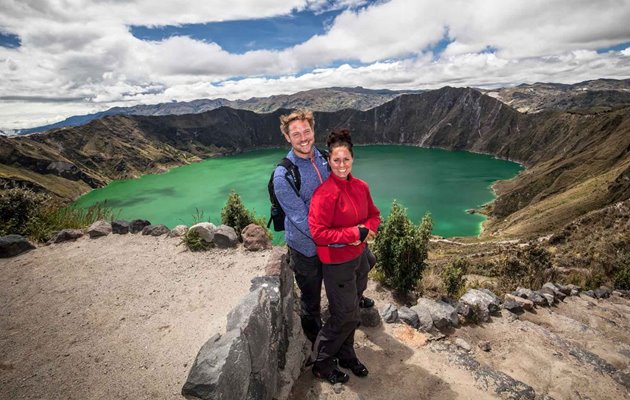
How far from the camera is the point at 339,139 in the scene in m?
5.65

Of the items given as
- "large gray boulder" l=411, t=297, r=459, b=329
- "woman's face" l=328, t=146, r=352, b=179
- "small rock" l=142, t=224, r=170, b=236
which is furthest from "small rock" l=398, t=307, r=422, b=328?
"small rock" l=142, t=224, r=170, b=236

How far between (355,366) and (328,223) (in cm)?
337

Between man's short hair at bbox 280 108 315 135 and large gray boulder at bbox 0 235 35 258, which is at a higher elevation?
man's short hair at bbox 280 108 315 135

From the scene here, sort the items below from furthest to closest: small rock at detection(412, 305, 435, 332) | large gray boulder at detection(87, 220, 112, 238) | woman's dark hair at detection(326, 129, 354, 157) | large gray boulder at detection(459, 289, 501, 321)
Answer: large gray boulder at detection(87, 220, 112, 238), large gray boulder at detection(459, 289, 501, 321), small rock at detection(412, 305, 435, 332), woman's dark hair at detection(326, 129, 354, 157)

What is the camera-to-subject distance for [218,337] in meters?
4.74

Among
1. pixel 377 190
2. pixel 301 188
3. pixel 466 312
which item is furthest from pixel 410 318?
pixel 377 190

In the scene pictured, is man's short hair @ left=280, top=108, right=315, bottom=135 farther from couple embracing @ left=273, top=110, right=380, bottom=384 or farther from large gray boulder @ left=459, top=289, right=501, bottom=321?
large gray boulder @ left=459, top=289, right=501, bottom=321

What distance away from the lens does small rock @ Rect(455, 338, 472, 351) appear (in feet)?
27.9

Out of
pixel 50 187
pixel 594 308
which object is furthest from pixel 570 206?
pixel 50 187

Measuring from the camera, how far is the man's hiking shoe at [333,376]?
244 inches

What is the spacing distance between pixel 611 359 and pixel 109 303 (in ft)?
43.1

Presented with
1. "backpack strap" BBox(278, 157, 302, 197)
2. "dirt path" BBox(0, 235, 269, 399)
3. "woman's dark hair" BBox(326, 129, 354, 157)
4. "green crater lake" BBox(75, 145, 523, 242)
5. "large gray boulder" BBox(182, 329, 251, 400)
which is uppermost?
"woman's dark hair" BBox(326, 129, 354, 157)

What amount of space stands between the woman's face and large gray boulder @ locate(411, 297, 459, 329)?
6.01 meters

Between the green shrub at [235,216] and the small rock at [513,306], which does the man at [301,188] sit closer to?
the green shrub at [235,216]
